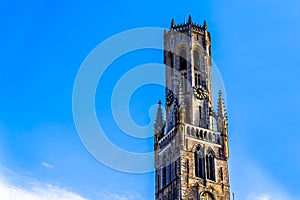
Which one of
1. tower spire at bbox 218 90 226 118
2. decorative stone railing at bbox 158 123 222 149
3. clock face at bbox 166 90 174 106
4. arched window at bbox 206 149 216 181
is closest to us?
arched window at bbox 206 149 216 181

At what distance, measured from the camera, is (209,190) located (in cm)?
8819

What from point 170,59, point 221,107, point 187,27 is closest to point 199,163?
point 221,107

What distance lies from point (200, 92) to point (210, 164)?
45.3 feet

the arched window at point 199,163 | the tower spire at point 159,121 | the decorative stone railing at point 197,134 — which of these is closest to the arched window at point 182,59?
the tower spire at point 159,121

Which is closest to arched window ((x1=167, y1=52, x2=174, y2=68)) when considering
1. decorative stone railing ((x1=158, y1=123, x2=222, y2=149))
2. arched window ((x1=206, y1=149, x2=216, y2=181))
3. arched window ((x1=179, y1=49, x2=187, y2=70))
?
arched window ((x1=179, y1=49, x2=187, y2=70))

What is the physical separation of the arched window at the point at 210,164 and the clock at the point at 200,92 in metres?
10.6

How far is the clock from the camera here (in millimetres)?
98456

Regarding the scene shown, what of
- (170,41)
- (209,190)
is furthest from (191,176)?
(170,41)

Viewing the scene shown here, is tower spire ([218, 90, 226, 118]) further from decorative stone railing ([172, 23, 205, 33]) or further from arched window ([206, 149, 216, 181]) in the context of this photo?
decorative stone railing ([172, 23, 205, 33])

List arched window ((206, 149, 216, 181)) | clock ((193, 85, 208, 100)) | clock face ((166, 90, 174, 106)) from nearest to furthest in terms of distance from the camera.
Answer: arched window ((206, 149, 216, 181)), clock ((193, 85, 208, 100)), clock face ((166, 90, 174, 106))

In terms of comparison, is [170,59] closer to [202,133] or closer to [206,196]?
[202,133]

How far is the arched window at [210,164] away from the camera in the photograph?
3550 inches

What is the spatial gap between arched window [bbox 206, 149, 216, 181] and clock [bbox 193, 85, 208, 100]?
418 inches

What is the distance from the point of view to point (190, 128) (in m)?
93.2
